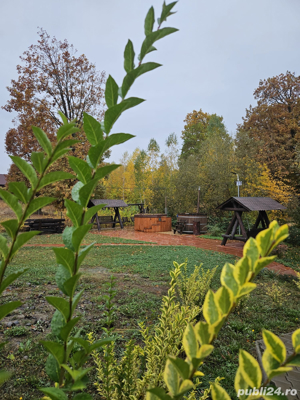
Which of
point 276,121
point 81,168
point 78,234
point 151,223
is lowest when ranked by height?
point 151,223

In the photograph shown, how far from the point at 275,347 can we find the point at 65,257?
0.31 meters

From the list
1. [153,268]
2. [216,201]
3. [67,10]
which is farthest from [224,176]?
[67,10]

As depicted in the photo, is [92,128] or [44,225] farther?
[44,225]

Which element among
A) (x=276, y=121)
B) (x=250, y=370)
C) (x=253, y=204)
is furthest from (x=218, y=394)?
(x=276, y=121)

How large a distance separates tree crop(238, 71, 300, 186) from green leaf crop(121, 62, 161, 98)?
19.7 metres

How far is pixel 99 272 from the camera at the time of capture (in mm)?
6125

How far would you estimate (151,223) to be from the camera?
17.2 metres

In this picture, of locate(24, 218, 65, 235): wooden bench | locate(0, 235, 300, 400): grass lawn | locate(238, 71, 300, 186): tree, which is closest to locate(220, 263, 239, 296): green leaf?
locate(0, 235, 300, 400): grass lawn

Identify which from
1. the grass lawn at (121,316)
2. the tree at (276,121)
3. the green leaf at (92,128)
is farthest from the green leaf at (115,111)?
the tree at (276,121)

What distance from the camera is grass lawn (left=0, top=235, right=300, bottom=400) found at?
2.42 m

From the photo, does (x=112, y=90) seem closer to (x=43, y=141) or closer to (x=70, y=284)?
(x=43, y=141)

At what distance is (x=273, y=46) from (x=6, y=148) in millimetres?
28754

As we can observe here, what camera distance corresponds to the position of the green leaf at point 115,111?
0.40m

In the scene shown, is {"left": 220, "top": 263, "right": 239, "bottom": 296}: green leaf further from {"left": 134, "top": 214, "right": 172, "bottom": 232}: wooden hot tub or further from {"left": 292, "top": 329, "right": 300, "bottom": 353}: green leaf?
{"left": 134, "top": 214, "right": 172, "bottom": 232}: wooden hot tub
